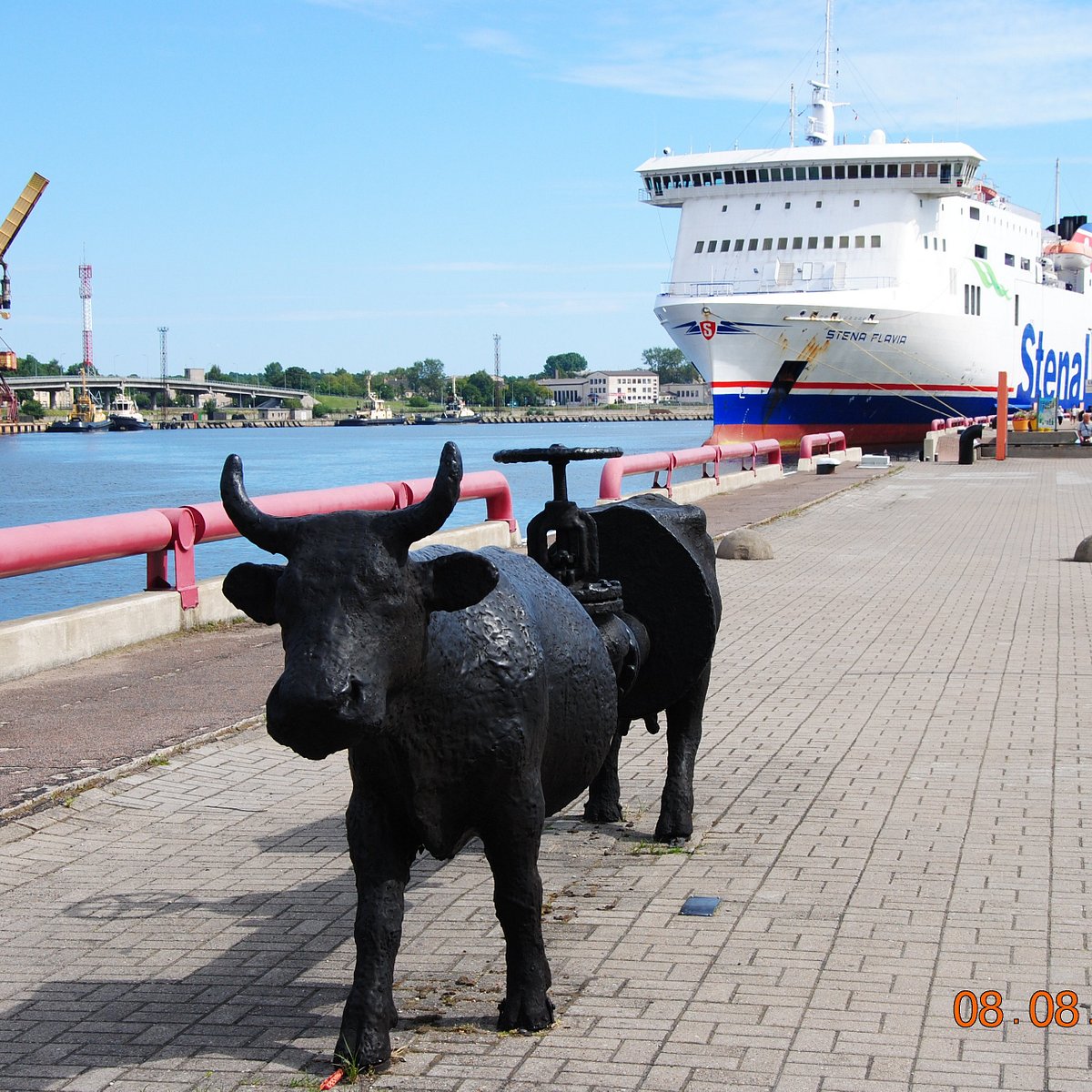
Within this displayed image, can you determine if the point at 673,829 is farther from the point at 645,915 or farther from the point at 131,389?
the point at 131,389

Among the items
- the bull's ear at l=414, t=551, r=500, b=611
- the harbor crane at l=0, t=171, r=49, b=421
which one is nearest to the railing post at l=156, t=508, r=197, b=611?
the bull's ear at l=414, t=551, r=500, b=611

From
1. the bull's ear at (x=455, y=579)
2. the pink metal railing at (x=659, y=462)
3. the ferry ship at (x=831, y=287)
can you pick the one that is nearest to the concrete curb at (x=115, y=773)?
the bull's ear at (x=455, y=579)

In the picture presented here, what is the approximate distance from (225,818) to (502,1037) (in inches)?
105

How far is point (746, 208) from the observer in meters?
49.6

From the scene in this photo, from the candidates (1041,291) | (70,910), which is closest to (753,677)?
A: (70,910)

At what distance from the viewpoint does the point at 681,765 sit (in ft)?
19.4

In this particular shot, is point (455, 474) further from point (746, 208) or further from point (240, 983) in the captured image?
point (746, 208)

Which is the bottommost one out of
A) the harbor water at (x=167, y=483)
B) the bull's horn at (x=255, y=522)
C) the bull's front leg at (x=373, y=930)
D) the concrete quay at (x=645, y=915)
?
the harbor water at (x=167, y=483)

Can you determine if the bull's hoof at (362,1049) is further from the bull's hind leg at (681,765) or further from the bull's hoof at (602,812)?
the bull's hoof at (602,812)

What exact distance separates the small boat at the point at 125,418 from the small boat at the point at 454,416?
106 ft

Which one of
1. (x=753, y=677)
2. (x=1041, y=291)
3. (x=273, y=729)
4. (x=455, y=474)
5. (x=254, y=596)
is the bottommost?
(x=753, y=677)

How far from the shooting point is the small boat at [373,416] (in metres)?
173

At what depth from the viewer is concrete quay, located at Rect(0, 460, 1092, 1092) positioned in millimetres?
3871
